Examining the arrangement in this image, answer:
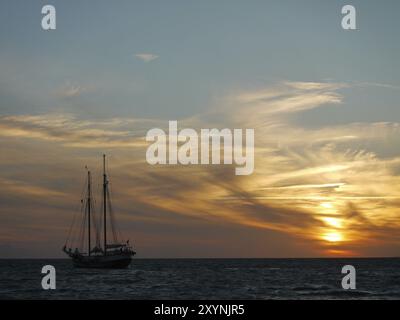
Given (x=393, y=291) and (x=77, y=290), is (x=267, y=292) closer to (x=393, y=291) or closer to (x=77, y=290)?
(x=393, y=291)

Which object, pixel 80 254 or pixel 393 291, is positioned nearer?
pixel 393 291

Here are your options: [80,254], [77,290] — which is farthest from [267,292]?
[80,254]

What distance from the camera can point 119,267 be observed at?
122 m

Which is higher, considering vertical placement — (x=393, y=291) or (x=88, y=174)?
(x=88, y=174)
